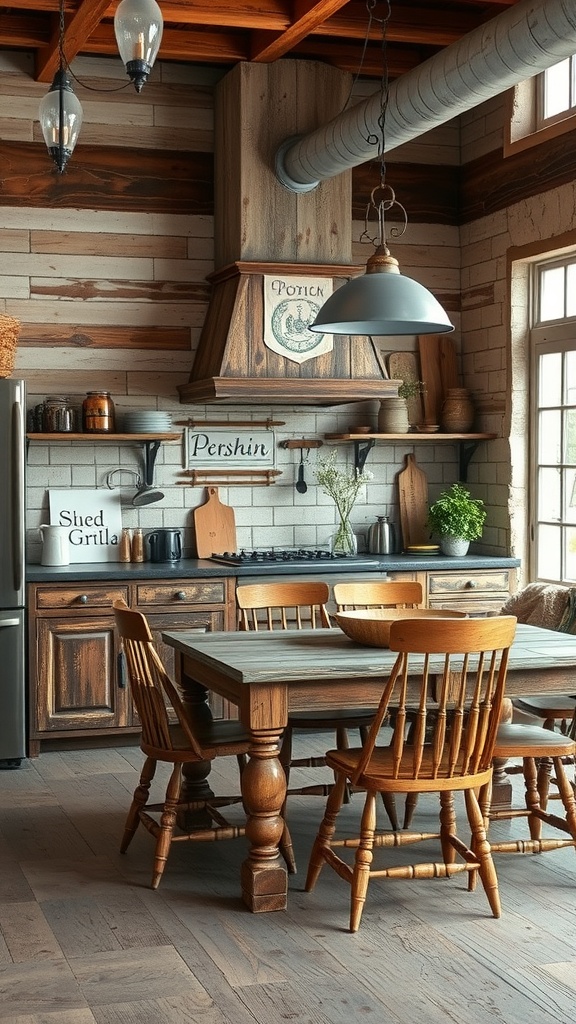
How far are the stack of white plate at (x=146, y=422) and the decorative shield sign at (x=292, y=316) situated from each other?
683 mm

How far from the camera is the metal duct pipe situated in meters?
4.21

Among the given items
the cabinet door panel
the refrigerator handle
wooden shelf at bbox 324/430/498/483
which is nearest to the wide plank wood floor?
the cabinet door panel

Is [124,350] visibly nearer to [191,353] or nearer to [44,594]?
[191,353]

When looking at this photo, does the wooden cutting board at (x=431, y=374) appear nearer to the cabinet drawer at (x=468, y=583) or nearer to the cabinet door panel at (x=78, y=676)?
the cabinet drawer at (x=468, y=583)

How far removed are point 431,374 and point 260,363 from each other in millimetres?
1296

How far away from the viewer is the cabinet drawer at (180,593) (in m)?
5.93

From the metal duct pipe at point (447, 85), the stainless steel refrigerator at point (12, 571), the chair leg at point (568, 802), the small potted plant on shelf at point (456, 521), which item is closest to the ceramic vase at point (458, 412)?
the small potted plant on shelf at point (456, 521)

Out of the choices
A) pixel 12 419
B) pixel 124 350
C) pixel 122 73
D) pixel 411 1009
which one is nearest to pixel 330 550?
pixel 124 350

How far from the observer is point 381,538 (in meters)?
6.79

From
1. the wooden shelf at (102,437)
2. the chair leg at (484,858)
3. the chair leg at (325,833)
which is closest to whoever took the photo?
the chair leg at (484,858)

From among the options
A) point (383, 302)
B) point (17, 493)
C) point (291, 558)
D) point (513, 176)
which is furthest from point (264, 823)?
point (513, 176)

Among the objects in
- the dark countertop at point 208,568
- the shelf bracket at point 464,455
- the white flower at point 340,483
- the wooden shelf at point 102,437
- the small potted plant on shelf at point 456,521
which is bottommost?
the dark countertop at point 208,568

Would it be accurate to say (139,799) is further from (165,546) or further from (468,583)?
(468,583)

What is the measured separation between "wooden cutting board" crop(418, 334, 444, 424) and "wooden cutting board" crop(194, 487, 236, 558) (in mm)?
1305
